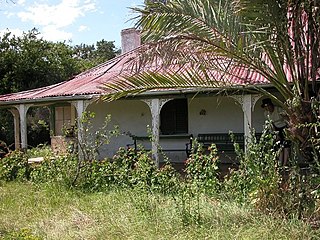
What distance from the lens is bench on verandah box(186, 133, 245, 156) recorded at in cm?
1315

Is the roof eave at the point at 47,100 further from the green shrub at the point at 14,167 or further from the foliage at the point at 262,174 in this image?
the foliage at the point at 262,174

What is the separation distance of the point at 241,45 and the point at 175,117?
8.18 meters

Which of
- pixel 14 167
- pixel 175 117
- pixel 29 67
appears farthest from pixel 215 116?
pixel 29 67

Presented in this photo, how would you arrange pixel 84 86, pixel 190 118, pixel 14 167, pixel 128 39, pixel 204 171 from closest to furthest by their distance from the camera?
pixel 204 171 < pixel 14 167 < pixel 84 86 < pixel 190 118 < pixel 128 39

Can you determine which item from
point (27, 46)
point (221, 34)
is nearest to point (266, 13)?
point (221, 34)

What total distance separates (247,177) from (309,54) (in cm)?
234

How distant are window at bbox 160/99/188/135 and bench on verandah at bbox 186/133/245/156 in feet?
2.84

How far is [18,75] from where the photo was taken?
27.0 meters

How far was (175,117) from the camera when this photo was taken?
15.4m

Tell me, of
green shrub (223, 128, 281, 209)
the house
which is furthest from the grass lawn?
the house

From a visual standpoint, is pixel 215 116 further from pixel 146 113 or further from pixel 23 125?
pixel 23 125

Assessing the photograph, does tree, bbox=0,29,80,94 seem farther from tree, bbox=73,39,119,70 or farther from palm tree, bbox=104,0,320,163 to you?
tree, bbox=73,39,119,70

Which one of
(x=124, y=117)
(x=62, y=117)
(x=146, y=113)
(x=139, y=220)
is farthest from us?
(x=62, y=117)

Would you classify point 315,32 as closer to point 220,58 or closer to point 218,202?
point 220,58
